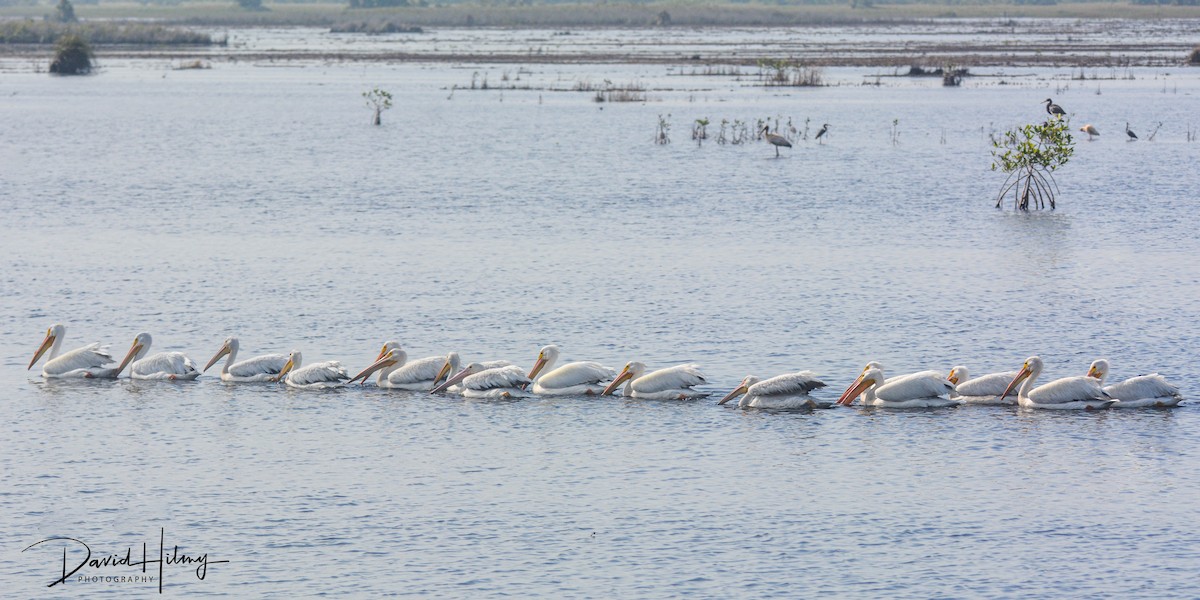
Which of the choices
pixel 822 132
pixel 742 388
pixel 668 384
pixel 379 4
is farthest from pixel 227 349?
pixel 379 4

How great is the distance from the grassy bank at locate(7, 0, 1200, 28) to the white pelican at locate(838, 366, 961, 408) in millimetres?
117409

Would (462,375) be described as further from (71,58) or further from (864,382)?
(71,58)

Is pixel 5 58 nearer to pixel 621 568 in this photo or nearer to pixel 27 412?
pixel 27 412

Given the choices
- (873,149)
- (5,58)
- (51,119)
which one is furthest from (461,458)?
(5,58)

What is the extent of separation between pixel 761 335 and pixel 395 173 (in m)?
21.5

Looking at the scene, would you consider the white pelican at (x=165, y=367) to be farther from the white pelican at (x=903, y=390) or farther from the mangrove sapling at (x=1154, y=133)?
the mangrove sapling at (x=1154, y=133)

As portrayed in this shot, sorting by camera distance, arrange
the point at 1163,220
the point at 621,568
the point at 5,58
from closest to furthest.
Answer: the point at 621,568 → the point at 1163,220 → the point at 5,58

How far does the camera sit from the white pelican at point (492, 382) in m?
16.4

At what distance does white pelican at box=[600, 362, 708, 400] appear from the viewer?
16.1m

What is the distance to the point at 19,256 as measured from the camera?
25812 mm

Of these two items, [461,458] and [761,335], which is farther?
[761,335]

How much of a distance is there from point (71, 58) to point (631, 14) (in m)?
72.1

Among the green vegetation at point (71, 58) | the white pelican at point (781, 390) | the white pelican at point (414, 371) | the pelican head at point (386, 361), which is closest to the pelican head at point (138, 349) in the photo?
the pelican head at point (386, 361)

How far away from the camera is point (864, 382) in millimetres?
15805
